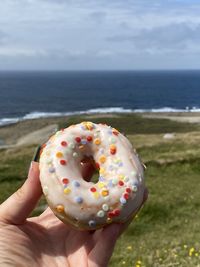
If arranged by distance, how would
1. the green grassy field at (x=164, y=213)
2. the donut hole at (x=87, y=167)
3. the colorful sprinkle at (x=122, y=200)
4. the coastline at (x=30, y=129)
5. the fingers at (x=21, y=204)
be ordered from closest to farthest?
the fingers at (x=21, y=204), the colorful sprinkle at (x=122, y=200), the donut hole at (x=87, y=167), the green grassy field at (x=164, y=213), the coastline at (x=30, y=129)

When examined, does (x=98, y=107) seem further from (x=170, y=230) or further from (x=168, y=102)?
(x=170, y=230)

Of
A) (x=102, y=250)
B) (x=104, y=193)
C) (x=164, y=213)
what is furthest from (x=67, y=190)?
(x=164, y=213)

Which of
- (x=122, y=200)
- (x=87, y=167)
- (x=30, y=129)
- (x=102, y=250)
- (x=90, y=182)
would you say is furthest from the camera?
(x=30, y=129)

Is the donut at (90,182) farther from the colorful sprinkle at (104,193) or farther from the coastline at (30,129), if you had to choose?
the coastline at (30,129)

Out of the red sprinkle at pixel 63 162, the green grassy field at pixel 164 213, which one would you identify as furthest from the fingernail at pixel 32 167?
the green grassy field at pixel 164 213

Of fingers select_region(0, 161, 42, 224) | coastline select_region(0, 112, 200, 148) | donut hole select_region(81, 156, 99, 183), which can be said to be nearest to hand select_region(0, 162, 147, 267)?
fingers select_region(0, 161, 42, 224)

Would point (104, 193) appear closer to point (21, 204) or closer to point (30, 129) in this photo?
point (21, 204)

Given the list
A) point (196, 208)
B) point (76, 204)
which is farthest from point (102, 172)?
point (196, 208)
